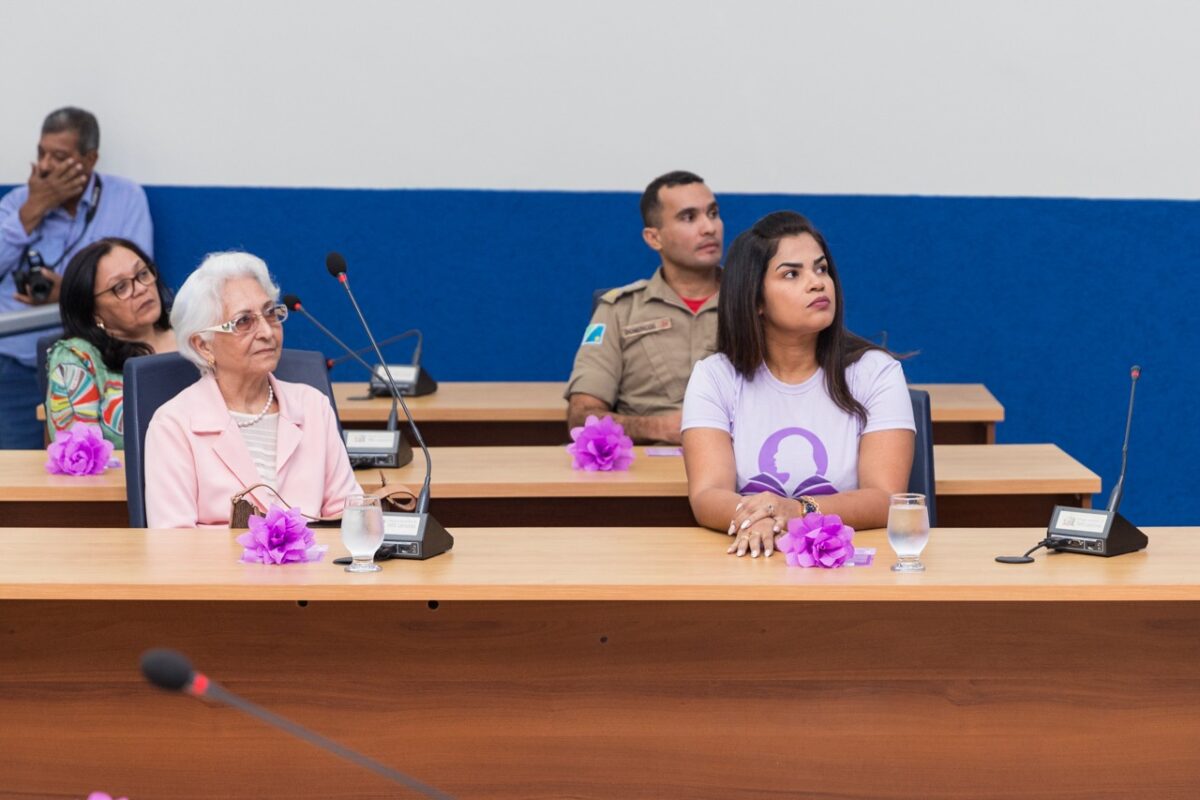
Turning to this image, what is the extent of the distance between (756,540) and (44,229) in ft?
11.6

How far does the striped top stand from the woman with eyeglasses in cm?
80

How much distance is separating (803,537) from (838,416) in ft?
2.09

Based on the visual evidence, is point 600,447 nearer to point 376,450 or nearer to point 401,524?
point 376,450

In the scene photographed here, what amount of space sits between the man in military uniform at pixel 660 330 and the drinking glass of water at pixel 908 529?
192 centimetres

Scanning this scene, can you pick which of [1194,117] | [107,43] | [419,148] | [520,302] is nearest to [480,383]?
[520,302]

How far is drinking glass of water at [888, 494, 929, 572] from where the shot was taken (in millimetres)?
2242

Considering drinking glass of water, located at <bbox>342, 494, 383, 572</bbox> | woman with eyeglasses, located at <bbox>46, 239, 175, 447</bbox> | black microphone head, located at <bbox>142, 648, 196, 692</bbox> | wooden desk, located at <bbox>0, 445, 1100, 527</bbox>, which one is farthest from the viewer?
woman with eyeglasses, located at <bbox>46, 239, 175, 447</bbox>

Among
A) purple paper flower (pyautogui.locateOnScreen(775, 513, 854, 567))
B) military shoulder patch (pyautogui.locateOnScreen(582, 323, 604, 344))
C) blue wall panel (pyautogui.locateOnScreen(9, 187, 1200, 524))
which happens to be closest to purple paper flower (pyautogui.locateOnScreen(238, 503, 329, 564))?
purple paper flower (pyautogui.locateOnScreen(775, 513, 854, 567))

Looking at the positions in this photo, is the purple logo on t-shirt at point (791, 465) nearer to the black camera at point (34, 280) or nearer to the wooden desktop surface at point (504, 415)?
the wooden desktop surface at point (504, 415)

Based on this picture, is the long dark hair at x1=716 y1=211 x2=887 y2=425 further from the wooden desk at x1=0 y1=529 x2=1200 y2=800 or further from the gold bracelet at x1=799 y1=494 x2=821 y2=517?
the wooden desk at x1=0 y1=529 x2=1200 y2=800

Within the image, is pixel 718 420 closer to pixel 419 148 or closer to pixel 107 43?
pixel 419 148

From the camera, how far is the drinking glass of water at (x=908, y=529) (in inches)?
88.3

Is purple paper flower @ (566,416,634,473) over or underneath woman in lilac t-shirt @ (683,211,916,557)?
underneath

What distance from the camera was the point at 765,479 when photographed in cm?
289
